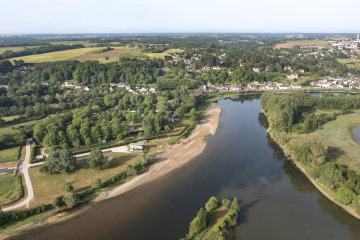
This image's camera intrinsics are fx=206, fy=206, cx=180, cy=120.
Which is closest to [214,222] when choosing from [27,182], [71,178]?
[71,178]

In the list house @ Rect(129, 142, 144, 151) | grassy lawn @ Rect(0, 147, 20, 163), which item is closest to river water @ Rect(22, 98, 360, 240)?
house @ Rect(129, 142, 144, 151)

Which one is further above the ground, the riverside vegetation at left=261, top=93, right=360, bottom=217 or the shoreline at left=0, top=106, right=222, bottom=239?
the riverside vegetation at left=261, top=93, right=360, bottom=217

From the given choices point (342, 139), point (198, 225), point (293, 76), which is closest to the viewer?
point (198, 225)

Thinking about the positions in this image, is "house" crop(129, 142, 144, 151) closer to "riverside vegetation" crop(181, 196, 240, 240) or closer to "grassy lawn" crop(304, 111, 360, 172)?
"riverside vegetation" crop(181, 196, 240, 240)

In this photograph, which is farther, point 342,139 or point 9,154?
point 342,139

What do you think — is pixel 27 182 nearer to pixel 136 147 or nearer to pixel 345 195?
pixel 136 147

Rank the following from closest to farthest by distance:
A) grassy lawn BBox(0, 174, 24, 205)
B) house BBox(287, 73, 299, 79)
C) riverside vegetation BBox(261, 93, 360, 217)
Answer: riverside vegetation BBox(261, 93, 360, 217) → grassy lawn BBox(0, 174, 24, 205) → house BBox(287, 73, 299, 79)

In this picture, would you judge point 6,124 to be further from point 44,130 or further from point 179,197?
point 179,197

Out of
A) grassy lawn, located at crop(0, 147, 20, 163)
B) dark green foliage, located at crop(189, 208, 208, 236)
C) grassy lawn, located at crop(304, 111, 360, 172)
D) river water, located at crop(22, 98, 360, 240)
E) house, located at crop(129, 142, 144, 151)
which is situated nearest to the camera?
dark green foliage, located at crop(189, 208, 208, 236)
